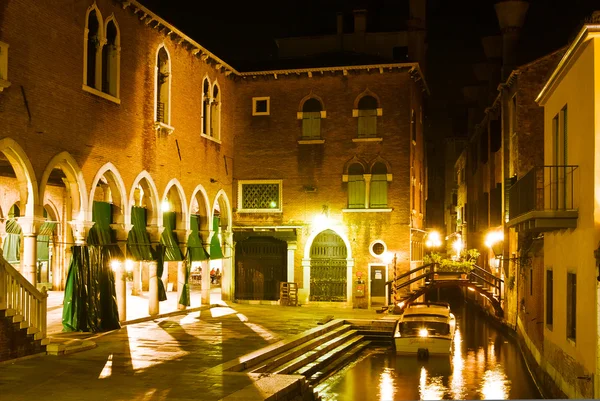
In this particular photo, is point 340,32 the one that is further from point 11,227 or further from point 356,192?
point 11,227

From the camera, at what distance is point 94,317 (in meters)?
19.3

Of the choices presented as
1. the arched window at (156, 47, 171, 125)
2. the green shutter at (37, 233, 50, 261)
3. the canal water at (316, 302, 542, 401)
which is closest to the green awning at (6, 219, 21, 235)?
the green shutter at (37, 233, 50, 261)

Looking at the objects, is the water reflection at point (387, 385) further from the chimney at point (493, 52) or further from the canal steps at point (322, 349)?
the chimney at point (493, 52)

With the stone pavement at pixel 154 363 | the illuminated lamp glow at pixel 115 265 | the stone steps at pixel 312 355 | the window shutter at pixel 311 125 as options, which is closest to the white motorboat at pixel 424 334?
the stone steps at pixel 312 355

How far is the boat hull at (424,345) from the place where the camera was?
2203cm

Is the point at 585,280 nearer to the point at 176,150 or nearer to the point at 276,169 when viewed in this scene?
the point at 176,150

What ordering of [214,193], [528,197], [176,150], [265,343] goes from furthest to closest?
[214,193]
[176,150]
[265,343]
[528,197]

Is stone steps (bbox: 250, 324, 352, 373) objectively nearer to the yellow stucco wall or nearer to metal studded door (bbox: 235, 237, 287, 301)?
the yellow stucco wall

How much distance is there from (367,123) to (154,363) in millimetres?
17049

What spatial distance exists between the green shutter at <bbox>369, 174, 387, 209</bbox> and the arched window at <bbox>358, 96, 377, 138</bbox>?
5.62 feet

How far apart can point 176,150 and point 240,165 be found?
6.22 metres

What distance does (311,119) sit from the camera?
30547mm

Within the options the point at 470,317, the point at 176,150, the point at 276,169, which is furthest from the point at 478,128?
the point at 176,150

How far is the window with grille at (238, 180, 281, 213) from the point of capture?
3066 cm
